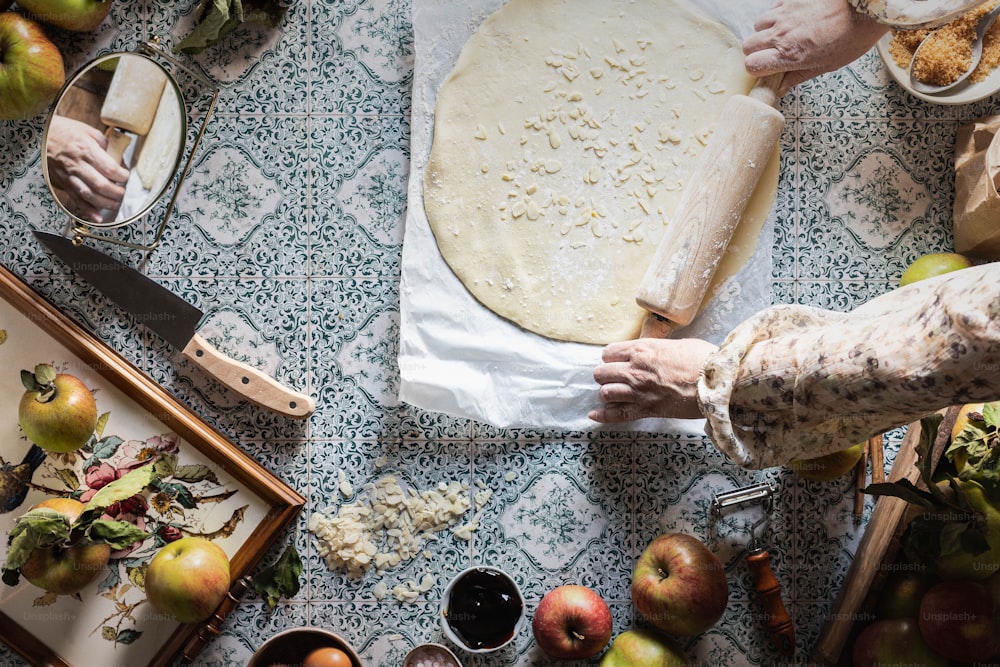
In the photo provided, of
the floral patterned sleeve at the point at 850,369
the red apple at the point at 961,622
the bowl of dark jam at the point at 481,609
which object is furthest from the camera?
the bowl of dark jam at the point at 481,609

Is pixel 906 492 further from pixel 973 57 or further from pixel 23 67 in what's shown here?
pixel 23 67

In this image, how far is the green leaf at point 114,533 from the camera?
1149 mm

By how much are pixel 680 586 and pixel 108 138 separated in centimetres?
115

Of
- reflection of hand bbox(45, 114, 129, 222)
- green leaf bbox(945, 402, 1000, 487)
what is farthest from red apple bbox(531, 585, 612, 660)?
reflection of hand bbox(45, 114, 129, 222)

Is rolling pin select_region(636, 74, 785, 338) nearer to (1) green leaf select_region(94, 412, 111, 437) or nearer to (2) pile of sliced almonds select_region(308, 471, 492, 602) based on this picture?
(2) pile of sliced almonds select_region(308, 471, 492, 602)

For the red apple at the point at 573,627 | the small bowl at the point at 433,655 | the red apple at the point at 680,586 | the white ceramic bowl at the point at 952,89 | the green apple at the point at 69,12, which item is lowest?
the small bowl at the point at 433,655

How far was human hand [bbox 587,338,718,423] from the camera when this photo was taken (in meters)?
1.10

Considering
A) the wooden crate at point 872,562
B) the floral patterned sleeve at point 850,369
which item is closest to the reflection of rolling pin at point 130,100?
the floral patterned sleeve at point 850,369

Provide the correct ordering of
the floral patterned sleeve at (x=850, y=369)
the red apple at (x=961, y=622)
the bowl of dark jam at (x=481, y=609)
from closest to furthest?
the floral patterned sleeve at (x=850, y=369)
the red apple at (x=961, y=622)
the bowl of dark jam at (x=481, y=609)

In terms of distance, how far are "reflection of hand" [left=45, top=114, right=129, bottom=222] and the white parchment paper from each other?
18.8 inches

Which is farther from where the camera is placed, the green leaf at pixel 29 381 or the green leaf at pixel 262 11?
the green leaf at pixel 262 11

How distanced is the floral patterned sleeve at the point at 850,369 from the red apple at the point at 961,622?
38 cm

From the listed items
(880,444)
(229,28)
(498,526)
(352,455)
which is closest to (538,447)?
(498,526)

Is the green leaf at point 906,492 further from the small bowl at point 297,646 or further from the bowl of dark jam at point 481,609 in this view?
the small bowl at point 297,646
